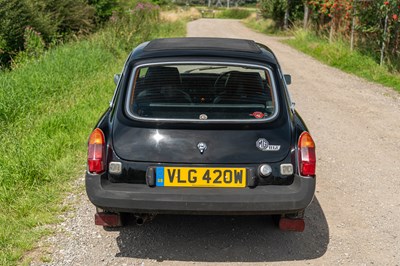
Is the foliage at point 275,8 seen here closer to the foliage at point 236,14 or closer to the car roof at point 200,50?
the car roof at point 200,50

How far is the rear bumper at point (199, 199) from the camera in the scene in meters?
3.61

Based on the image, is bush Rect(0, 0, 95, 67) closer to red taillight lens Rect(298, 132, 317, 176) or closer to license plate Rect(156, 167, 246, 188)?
license plate Rect(156, 167, 246, 188)

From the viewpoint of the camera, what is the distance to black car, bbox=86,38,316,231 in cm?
364

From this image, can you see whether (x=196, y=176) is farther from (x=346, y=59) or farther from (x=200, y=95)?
(x=346, y=59)

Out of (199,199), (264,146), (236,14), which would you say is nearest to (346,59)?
(264,146)

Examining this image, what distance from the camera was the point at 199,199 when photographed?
360 centimetres

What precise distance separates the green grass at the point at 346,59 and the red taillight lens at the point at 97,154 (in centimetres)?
1002

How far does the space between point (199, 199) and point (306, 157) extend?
91 centimetres

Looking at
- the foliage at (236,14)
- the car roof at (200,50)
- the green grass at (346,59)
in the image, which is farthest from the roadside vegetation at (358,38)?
the foliage at (236,14)

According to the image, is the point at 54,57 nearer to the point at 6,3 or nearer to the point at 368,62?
the point at 6,3

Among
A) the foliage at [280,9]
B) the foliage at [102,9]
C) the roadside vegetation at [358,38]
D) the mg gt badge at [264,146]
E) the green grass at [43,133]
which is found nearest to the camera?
the mg gt badge at [264,146]

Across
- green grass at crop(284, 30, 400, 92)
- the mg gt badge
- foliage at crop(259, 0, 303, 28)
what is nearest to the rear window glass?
the mg gt badge

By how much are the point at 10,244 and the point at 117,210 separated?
0.97 m

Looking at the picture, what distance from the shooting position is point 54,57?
12367mm
